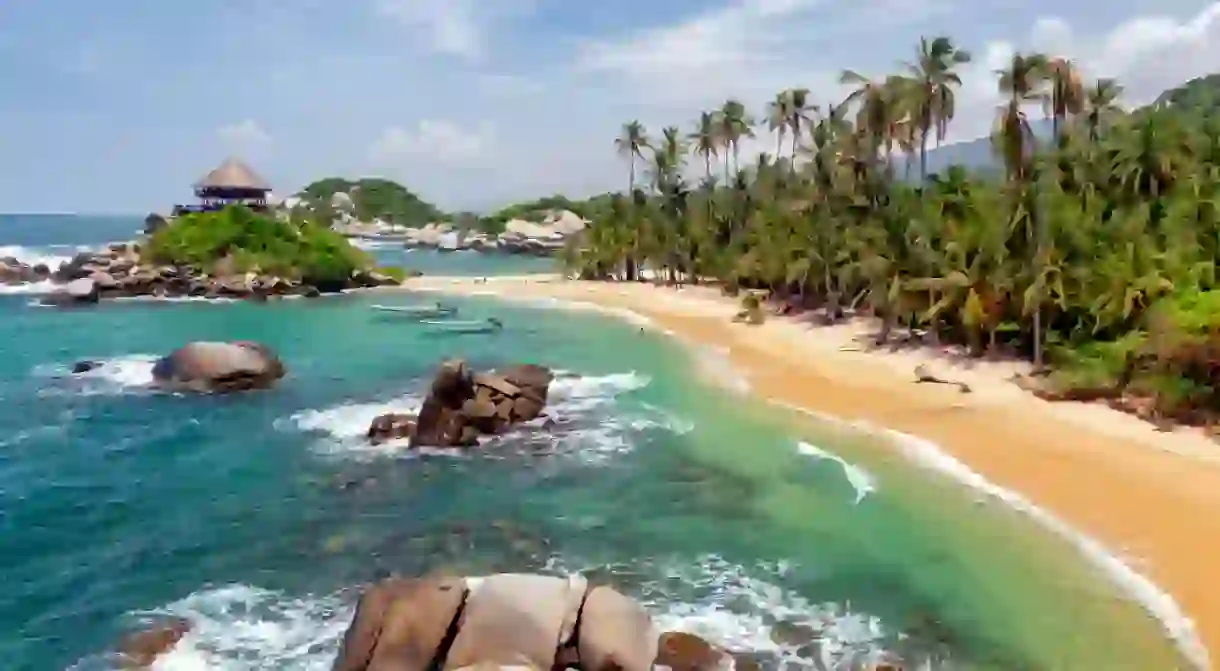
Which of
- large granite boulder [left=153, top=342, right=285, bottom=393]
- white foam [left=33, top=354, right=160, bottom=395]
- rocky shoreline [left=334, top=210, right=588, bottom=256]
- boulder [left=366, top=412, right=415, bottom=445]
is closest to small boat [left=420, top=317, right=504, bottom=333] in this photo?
white foam [left=33, top=354, right=160, bottom=395]

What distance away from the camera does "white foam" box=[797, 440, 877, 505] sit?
27.0m

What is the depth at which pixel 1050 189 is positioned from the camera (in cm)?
4341

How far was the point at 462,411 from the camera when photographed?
33.8 meters

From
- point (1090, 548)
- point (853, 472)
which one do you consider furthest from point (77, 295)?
point (1090, 548)

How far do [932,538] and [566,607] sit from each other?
10986 mm

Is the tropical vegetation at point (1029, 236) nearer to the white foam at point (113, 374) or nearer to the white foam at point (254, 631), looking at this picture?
the white foam at point (254, 631)

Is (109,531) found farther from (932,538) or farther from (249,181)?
(249,181)

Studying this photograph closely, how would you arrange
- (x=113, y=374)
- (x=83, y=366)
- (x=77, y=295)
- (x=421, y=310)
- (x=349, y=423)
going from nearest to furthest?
1. (x=349, y=423)
2. (x=113, y=374)
3. (x=83, y=366)
4. (x=421, y=310)
5. (x=77, y=295)

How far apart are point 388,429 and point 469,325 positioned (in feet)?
115

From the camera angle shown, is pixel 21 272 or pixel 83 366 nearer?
pixel 83 366

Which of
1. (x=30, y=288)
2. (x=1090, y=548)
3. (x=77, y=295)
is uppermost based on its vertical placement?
(x=30, y=288)

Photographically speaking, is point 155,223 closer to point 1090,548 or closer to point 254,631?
point 254,631

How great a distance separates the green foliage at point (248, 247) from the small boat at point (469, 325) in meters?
31.6

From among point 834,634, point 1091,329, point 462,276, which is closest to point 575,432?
point 834,634
